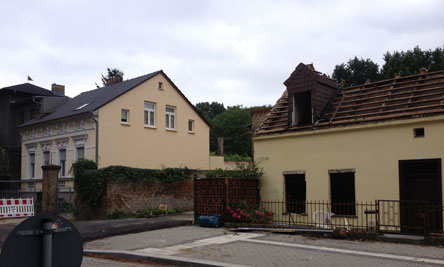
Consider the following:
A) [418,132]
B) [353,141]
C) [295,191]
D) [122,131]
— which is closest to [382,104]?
[353,141]

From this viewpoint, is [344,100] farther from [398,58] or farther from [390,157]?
[398,58]

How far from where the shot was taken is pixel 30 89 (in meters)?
37.2

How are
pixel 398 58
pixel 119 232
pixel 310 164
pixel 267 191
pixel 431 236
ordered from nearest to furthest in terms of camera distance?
pixel 431 236, pixel 119 232, pixel 310 164, pixel 267 191, pixel 398 58

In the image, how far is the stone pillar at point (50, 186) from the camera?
68.5 ft

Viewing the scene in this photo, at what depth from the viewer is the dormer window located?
18.1m

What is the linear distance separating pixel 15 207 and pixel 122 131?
7.61 meters

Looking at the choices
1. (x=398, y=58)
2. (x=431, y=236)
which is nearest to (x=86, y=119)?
(x=431, y=236)

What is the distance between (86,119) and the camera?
26141 millimetres

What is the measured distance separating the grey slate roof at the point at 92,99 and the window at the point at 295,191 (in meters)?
12.8

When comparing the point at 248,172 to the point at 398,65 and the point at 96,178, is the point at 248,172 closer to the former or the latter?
the point at 96,178

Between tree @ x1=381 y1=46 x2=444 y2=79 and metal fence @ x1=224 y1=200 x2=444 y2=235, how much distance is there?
23.2m

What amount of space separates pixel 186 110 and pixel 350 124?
16.6m

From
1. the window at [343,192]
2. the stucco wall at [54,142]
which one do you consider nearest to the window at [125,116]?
the stucco wall at [54,142]

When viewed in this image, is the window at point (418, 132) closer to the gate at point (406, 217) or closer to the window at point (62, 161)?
the gate at point (406, 217)
